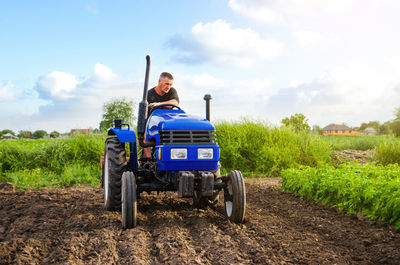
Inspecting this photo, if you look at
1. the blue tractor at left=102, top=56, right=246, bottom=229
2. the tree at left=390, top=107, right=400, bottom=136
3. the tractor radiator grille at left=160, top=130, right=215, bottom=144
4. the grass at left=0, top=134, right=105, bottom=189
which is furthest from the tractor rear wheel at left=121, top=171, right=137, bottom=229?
the tree at left=390, top=107, right=400, bottom=136

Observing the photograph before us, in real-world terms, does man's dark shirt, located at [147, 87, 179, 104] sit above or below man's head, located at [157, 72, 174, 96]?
below

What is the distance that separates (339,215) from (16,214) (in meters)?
5.04

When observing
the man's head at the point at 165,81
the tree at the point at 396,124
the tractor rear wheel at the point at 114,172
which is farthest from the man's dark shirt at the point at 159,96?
the tree at the point at 396,124

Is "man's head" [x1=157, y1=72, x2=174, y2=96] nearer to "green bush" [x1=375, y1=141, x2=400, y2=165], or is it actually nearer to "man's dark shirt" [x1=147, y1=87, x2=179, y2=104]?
"man's dark shirt" [x1=147, y1=87, x2=179, y2=104]

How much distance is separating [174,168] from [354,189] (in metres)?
2.92

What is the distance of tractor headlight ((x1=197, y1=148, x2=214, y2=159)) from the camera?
16.6 ft

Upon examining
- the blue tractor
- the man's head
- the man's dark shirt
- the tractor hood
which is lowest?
the blue tractor

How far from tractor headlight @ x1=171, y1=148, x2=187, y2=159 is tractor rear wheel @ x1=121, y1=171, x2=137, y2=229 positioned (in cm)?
61

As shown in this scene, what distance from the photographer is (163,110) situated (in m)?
5.93

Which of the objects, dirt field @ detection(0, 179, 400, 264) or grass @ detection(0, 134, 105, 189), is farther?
grass @ detection(0, 134, 105, 189)

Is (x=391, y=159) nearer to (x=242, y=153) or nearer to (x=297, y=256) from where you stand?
(x=242, y=153)

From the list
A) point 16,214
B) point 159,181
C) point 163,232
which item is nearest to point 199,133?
point 159,181

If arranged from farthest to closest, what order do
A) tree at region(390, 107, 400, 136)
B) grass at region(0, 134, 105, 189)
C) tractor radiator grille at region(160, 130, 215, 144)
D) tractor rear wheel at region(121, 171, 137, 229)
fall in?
tree at region(390, 107, 400, 136), grass at region(0, 134, 105, 189), tractor radiator grille at region(160, 130, 215, 144), tractor rear wheel at region(121, 171, 137, 229)

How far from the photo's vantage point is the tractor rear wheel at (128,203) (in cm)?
474
